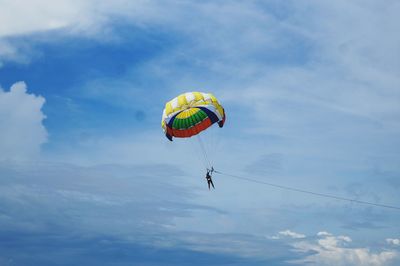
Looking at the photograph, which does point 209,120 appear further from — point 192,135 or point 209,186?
point 209,186

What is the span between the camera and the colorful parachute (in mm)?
80125

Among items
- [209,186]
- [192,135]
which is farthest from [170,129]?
[209,186]

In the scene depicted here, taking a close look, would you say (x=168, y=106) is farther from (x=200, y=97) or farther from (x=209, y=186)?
(x=209, y=186)

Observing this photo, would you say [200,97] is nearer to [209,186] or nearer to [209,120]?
[209,120]

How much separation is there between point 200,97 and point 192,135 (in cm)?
506

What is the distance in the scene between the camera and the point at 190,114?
81250 mm

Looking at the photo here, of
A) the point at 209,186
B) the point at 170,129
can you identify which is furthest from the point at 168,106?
the point at 209,186

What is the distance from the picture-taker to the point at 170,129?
269 feet

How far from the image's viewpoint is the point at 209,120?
8175 cm

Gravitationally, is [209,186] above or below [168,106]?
below

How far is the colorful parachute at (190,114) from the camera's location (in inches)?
3155

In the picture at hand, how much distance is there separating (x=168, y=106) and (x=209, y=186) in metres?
11.0

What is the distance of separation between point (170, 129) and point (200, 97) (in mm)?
5472

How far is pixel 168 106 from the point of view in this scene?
80938mm
